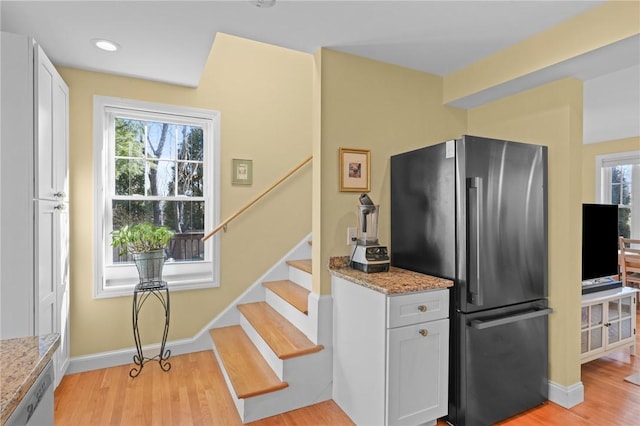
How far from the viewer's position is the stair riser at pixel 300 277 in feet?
9.72

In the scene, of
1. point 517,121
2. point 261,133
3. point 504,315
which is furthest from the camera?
point 261,133

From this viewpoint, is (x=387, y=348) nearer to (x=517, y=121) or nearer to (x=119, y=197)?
(x=517, y=121)

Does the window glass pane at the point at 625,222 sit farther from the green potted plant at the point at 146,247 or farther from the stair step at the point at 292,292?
the green potted plant at the point at 146,247

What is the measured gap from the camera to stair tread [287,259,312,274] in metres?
2.97

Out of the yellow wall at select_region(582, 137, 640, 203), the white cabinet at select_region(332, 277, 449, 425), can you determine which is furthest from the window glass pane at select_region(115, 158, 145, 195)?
the yellow wall at select_region(582, 137, 640, 203)

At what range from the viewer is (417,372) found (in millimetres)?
1889

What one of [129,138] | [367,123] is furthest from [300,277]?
[129,138]

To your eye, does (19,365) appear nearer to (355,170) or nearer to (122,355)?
(355,170)

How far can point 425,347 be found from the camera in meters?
1.91


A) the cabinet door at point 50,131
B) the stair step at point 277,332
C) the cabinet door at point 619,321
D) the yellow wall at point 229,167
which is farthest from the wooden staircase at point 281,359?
the cabinet door at point 619,321

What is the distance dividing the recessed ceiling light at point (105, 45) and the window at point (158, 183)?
57 cm

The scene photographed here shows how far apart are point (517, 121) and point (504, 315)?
1.54 m

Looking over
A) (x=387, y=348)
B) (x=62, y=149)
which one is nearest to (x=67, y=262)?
(x=62, y=149)

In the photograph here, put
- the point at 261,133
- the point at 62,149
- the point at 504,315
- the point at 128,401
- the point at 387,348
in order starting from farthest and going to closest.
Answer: the point at 261,133 < the point at 62,149 < the point at 128,401 < the point at 504,315 < the point at 387,348
